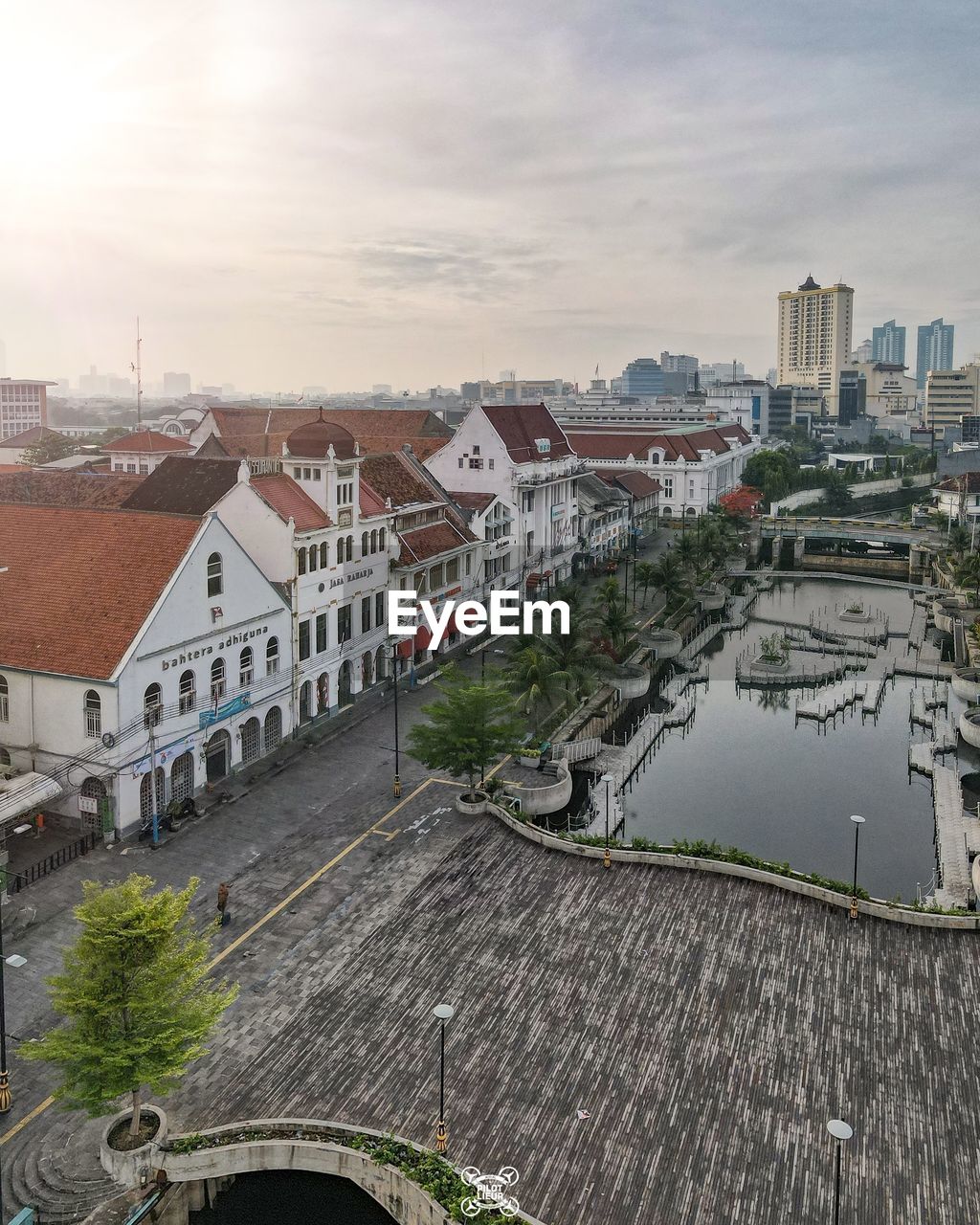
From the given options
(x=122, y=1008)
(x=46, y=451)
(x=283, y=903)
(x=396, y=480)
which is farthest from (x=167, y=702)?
(x=46, y=451)

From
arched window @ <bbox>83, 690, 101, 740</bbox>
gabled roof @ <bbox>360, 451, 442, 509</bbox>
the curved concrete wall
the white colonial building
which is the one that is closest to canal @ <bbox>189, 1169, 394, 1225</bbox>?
arched window @ <bbox>83, 690, 101, 740</bbox>

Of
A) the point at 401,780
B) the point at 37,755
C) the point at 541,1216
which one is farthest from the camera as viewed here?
the point at 401,780

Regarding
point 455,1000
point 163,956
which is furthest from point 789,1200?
point 163,956

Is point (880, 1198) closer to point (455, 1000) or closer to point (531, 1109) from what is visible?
point (531, 1109)

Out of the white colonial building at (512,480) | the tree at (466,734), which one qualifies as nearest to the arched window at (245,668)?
the tree at (466,734)

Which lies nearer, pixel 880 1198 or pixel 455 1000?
pixel 880 1198

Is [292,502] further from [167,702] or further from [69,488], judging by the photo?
[69,488]
